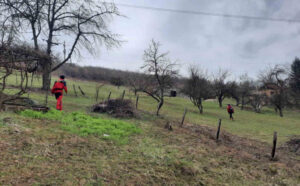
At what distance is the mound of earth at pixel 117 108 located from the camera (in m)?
11.1

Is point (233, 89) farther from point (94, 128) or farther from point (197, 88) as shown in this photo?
point (94, 128)

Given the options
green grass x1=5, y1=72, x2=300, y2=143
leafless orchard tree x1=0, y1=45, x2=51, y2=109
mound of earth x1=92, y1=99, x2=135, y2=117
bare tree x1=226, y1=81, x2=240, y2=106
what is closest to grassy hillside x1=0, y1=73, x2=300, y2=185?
leafless orchard tree x1=0, y1=45, x2=51, y2=109

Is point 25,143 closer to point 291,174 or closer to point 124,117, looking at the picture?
point 124,117

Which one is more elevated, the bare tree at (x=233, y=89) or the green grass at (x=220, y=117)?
the bare tree at (x=233, y=89)

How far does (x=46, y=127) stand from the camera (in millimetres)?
6199

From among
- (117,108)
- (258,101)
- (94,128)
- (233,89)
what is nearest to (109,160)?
(94,128)

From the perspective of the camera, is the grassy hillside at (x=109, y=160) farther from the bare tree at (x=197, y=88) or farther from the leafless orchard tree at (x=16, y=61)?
the bare tree at (x=197, y=88)

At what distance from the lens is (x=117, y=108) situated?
37.6 ft

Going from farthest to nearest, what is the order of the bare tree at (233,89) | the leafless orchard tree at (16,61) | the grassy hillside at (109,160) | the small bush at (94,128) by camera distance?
the bare tree at (233,89)
the leafless orchard tree at (16,61)
the small bush at (94,128)
the grassy hillside at (109,160)

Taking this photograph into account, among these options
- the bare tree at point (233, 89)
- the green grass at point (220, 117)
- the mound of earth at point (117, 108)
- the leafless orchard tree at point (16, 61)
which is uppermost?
the bare tree at point (233, 89)

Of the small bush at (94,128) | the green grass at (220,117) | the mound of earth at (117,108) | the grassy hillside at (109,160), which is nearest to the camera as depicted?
the grassy hillside at (109,160)

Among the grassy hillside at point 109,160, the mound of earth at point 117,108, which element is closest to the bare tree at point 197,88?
the mound of earth at point 117,108

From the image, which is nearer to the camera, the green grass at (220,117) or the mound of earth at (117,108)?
the mound of earth at (117,108)

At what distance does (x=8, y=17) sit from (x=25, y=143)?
14.9 metres
